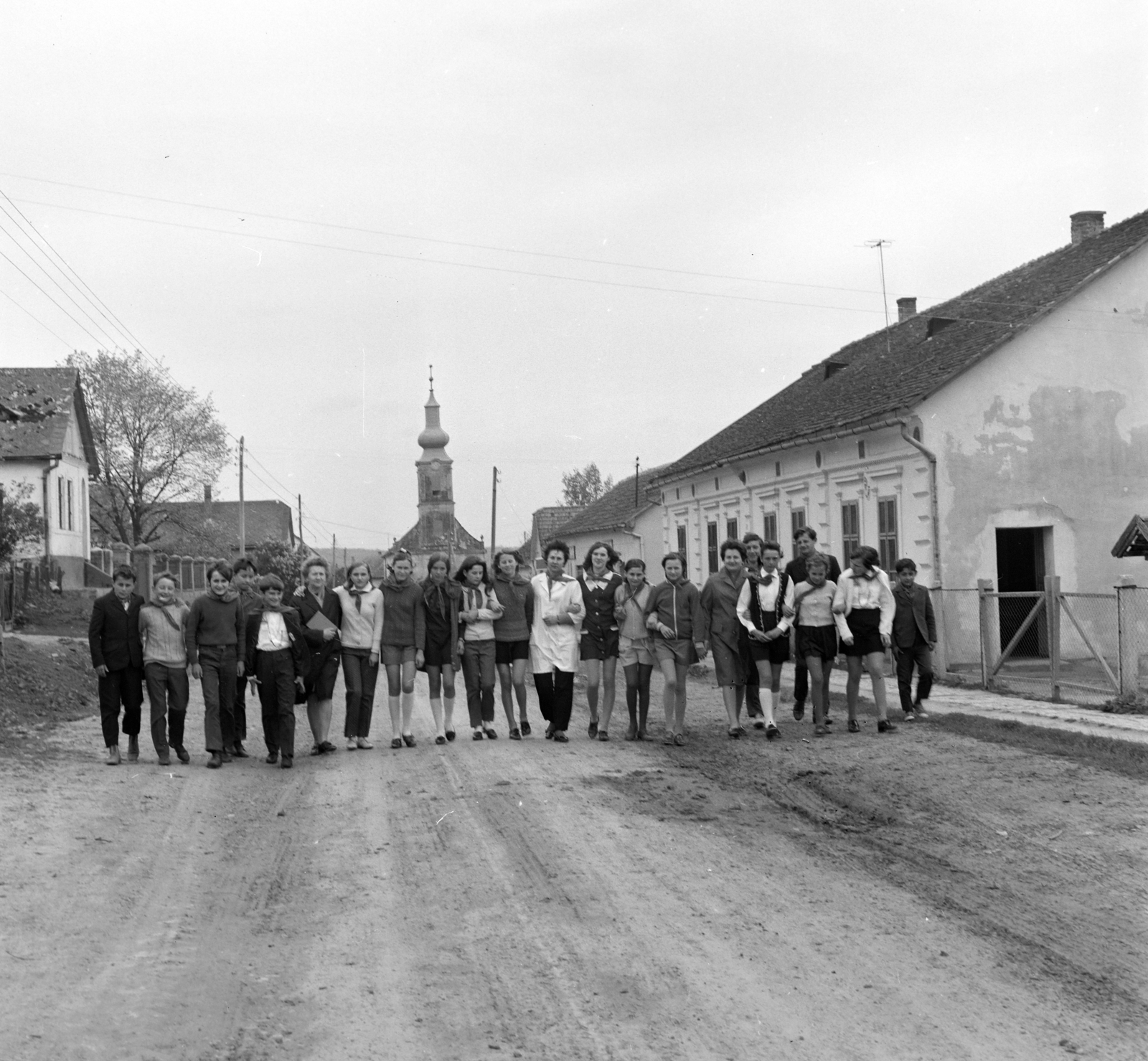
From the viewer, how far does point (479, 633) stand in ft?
→ 41.5

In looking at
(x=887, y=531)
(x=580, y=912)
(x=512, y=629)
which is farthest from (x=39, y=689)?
(x=887, y=531)

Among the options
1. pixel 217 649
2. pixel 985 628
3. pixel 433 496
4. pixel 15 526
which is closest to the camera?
pixel 217 649

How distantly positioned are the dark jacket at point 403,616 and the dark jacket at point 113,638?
7.20 ft

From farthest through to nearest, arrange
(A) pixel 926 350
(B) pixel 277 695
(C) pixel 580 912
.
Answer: (A) pixel 926 350 < (B) pixel 277 695 < (C) pixel 580 912

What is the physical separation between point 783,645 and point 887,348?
1952 cm

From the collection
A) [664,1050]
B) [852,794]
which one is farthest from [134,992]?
[852,794]

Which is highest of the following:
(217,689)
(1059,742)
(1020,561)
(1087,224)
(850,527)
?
(1087,224)

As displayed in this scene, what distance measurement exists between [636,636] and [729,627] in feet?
2.85

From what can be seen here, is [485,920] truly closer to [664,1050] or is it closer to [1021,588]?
[664,1050]

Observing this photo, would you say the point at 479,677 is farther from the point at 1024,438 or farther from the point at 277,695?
the point at 1024,438

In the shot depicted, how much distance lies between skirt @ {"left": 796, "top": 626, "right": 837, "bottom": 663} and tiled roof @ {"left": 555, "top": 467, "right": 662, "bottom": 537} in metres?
35.2

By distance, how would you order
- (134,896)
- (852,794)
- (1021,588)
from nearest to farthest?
(134,896) < (852,794) < (1021,588)

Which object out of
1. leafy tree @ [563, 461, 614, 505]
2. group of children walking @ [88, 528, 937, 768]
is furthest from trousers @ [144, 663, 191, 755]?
leafy tree @ [563, 461, 614, 505]

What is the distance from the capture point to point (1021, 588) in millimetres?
24344
